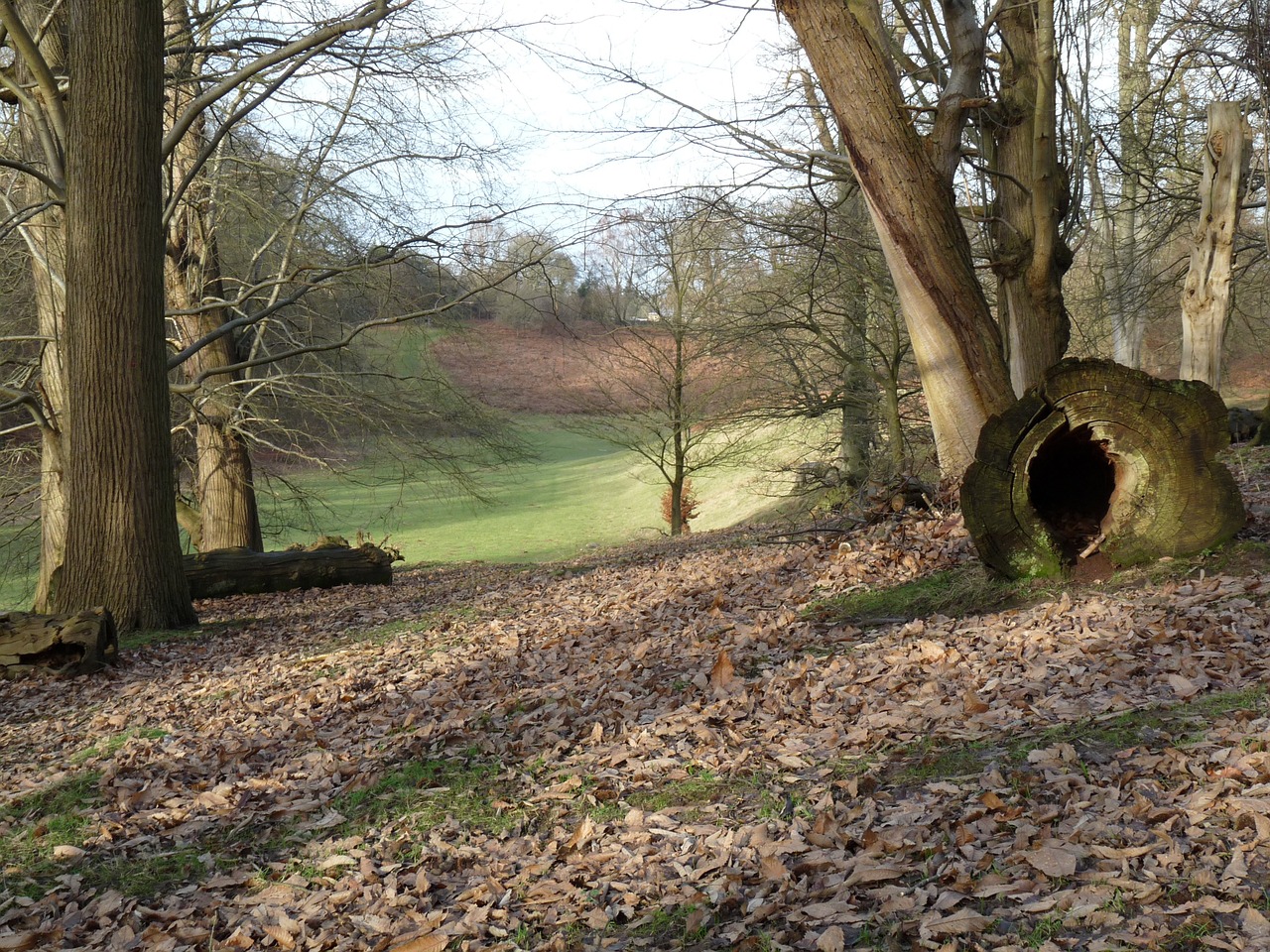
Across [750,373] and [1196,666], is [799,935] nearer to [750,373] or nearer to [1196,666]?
[1196,666]

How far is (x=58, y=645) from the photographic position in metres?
7.52

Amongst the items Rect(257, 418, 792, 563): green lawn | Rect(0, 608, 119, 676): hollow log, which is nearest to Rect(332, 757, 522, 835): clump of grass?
Rect(0, 608, 119, 676): hollow log

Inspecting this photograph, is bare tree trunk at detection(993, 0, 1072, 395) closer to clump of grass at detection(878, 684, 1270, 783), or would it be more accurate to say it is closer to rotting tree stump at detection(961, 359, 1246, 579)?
rotting tree stump at detection(961, 359, 1246, 579)

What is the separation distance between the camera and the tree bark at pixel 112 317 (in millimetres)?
8617

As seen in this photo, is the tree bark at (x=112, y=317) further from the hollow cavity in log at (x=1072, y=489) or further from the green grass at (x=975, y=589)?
the hollow cavity in log at (x=1072, y=489)

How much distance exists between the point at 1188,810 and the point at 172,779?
13.9ft

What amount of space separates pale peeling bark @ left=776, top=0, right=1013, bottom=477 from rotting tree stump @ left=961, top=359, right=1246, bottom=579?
1467 millimetres

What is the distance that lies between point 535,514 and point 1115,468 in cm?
2744

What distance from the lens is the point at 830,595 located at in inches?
252

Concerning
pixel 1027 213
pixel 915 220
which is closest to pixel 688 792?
pixel 915 220

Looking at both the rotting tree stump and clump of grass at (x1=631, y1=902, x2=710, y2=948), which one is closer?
clump of grass at (x1=631, y1=902, x2=710, y2=948)

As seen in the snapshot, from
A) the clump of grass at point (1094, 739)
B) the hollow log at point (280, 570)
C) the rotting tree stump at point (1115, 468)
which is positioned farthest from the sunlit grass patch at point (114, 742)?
the hollow log at point (280, 570)

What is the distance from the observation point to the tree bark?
8617mm

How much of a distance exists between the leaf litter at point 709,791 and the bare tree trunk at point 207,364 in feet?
25.9
